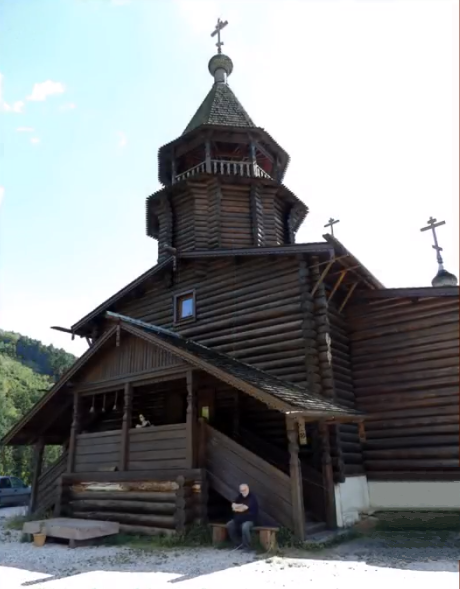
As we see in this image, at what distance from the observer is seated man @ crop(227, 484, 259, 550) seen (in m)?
8.67

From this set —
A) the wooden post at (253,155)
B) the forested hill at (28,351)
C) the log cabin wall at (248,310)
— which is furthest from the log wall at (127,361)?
the forested hill at (28,351)

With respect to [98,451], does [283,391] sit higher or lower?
higher

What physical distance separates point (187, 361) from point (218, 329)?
11.9ft

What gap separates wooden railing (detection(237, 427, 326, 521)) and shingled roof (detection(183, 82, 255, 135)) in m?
12.8

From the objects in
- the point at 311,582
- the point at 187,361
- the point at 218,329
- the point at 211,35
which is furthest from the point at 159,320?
the point at 211,35

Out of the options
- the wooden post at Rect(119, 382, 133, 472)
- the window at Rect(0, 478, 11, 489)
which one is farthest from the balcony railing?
the window at Rect(0, 478, 11, 489)

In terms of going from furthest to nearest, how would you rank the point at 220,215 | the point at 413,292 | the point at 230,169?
the point at 230,169
the point at 220,215
the point at 413,292

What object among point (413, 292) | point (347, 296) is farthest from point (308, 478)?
point (413, 292)

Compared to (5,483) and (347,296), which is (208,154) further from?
(5,483)

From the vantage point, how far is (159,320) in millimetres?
16203

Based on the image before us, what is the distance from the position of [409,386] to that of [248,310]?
16.0ft

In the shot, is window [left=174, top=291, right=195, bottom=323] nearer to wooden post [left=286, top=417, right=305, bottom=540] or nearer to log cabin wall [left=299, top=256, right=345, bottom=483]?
log cabin wall [left=299, top=256, right=345, bottom=483]

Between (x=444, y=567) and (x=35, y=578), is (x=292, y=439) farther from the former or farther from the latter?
(x=35, y=578)

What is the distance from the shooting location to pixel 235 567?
24.2ft
